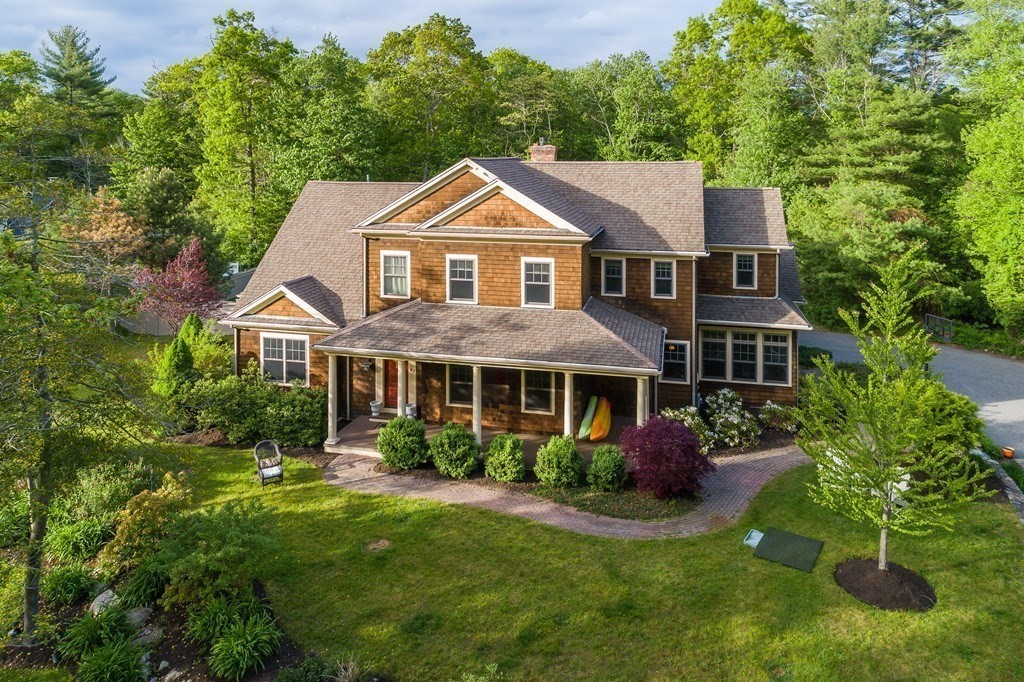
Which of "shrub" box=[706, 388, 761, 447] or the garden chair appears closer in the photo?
the garden chair

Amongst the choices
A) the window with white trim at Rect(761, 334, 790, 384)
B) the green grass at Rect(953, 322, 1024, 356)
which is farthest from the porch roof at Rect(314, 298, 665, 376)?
the green grass at Rect(953, 322, 1024, 356)

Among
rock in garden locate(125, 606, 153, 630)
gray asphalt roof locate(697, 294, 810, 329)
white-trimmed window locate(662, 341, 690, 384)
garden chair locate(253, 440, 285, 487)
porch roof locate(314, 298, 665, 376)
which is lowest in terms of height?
rock in garden locate(125, 606, 153, 630)

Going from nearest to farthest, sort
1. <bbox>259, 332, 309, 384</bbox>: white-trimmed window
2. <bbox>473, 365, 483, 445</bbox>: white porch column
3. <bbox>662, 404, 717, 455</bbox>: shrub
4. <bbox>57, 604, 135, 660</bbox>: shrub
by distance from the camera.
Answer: <bbox>57, 604, 135, 660</bbox>: shrub, <bbox>473, 365, 483, 445</bbox>: white porch column, <bbox>662, 404, 717, 455</bbox>: shrub, <bbox>259, 332, 309, 384</bbox>: white-trimmed window

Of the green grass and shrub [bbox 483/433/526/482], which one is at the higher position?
the green grass

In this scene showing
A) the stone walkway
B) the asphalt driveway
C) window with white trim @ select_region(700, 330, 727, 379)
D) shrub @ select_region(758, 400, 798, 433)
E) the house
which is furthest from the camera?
window with white trim @ select_region(700, 330, 727, 379)

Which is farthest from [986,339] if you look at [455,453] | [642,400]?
[455,453]

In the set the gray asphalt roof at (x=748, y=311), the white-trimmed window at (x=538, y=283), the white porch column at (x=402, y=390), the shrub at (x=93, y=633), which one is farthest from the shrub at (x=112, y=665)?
the gray asphalt roof at (x=748, y=311)

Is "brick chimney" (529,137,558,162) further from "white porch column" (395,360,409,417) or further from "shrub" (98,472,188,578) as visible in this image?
"shrub" (98,472,188,578)
